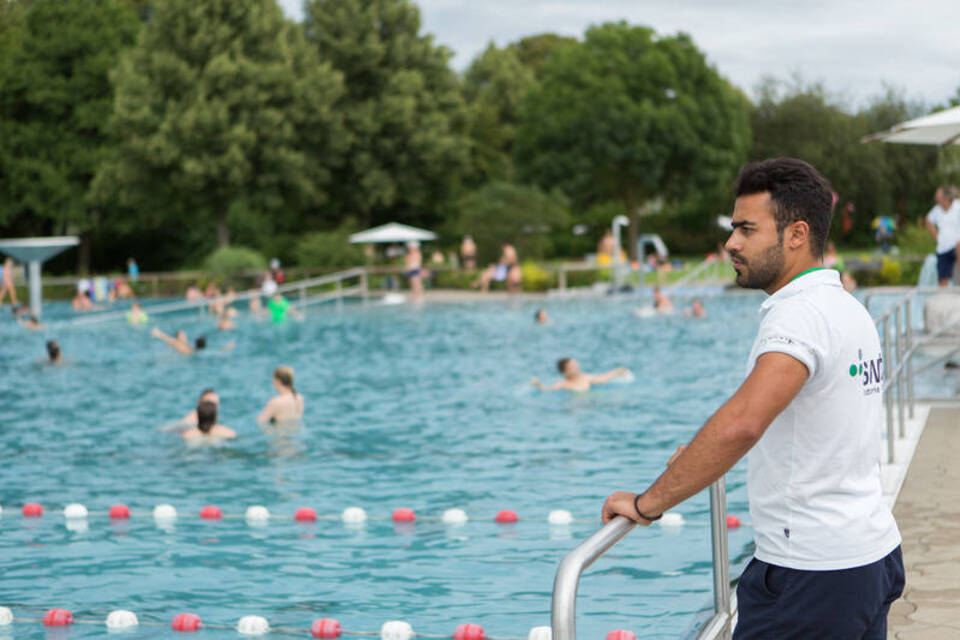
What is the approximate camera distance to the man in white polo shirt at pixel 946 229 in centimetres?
1222

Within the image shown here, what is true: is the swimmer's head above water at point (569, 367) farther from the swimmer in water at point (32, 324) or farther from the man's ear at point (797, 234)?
the swimmer in water at point (32, 324)

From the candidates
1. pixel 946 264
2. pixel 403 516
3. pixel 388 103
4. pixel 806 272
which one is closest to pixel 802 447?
pixel 806 272

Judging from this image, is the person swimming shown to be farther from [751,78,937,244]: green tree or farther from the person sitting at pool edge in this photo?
[751,78,937,244]: green tree

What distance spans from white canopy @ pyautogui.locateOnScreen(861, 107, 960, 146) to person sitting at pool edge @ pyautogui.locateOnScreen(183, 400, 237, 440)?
805 cm

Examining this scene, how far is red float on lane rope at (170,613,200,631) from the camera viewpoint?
6.89 meters

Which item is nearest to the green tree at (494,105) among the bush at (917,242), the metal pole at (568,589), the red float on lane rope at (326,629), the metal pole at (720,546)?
the bush at (917,242)

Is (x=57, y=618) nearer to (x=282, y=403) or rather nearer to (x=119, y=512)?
(x=119, y=512)

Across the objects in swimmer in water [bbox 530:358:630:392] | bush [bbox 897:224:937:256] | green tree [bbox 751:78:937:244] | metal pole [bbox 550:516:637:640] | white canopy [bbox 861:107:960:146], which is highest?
green tree [bbox 751:78:937:244]

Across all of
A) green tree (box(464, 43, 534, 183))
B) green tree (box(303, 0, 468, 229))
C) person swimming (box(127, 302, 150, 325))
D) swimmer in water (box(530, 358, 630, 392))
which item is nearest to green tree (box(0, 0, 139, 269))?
green tree (box(303, 0, 468, 229))

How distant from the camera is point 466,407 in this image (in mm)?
16281

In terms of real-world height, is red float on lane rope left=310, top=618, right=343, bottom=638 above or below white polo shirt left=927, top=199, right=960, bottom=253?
below

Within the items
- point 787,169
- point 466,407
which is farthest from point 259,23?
point 787,169

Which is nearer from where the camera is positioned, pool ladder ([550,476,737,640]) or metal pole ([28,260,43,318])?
pool ladder ([550,476,737,640])

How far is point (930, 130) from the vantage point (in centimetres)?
1299
